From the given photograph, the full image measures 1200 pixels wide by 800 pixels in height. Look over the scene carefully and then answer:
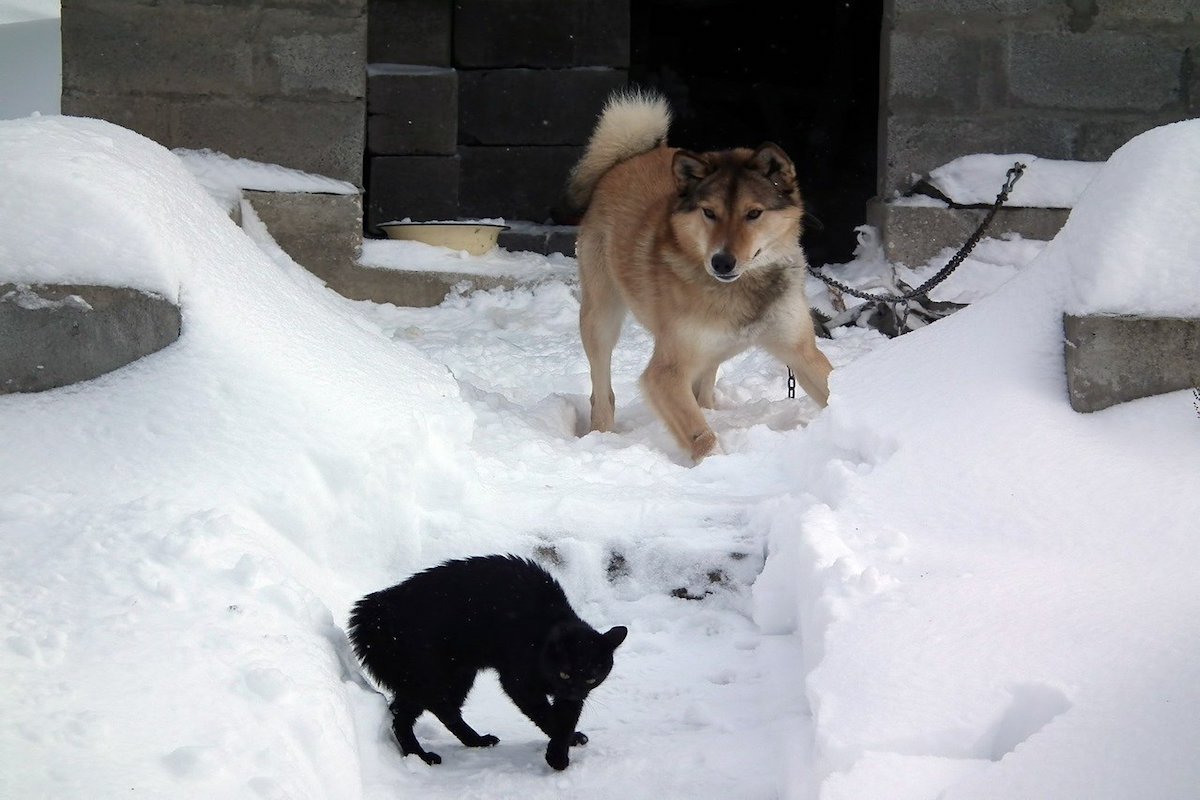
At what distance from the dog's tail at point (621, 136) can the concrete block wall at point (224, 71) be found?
163 centimetres

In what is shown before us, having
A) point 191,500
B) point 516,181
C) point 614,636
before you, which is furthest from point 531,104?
point 614,636

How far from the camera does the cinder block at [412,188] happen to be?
26.8 feet

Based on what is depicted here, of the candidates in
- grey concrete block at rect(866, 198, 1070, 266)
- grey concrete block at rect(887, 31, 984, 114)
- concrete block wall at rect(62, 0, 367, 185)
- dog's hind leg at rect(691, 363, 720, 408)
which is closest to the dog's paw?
dog's hind leg at rect(691, 363, 720, 408)

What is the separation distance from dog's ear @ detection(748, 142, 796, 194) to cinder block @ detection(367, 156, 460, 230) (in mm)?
3932

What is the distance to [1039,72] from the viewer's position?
6.56m

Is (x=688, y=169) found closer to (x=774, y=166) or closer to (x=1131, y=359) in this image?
(x=774, y=166)

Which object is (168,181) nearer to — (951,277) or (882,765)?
(882,765)

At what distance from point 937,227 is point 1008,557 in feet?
14.2

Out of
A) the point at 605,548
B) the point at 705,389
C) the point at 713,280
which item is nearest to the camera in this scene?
the point at 605,548

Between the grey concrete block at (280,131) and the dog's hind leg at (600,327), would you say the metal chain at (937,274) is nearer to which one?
the dog's hind leg at (600,327)

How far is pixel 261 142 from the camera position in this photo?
655 centimetres

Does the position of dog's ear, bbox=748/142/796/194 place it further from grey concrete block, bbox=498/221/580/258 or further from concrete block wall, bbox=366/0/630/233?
concrete block wall, bbox=366/0/630/233

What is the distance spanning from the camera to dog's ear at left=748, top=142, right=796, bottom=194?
15.0 feet

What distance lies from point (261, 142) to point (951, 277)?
3.65 m
